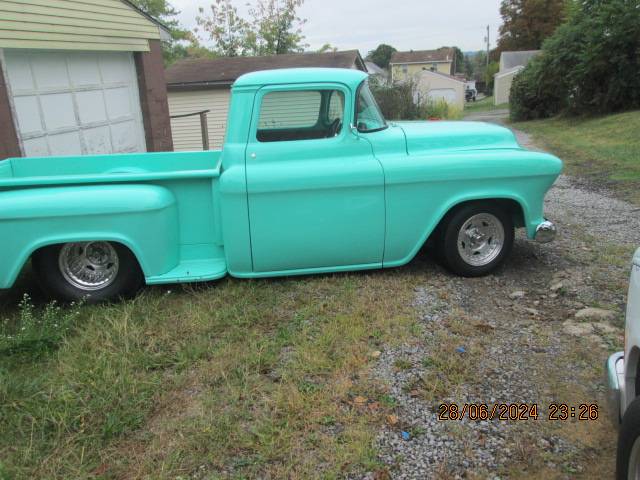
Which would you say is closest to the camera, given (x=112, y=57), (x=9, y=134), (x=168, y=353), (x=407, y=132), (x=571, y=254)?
(x=168, y=353)

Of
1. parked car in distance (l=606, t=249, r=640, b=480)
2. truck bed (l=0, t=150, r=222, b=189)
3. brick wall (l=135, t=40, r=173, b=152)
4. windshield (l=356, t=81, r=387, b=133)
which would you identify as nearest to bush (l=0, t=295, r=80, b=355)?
truck bed (l=0, t=150, r=222, b=189)

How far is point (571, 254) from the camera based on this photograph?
5.58 meters

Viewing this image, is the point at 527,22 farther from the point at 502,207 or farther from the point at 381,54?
the point at 502,207

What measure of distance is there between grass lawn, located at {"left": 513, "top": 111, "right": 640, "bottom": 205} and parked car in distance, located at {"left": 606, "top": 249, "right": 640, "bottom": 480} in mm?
5988

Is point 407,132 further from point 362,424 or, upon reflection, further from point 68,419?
point 68,419

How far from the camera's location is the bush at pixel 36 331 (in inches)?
154

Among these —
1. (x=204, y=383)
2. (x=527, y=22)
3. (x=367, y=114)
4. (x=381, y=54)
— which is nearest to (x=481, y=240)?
(x=367, y=114)

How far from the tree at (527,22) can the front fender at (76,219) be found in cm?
5838

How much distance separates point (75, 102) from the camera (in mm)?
9422

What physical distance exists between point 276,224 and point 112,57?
786 cm

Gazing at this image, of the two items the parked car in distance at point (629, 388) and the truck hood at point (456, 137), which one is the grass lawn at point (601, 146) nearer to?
the truck hood at point (456, 137)

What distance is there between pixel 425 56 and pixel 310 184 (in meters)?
80.1

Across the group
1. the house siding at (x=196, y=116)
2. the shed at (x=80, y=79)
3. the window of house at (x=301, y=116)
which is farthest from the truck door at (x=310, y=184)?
the house siding at (x=196, y=116)

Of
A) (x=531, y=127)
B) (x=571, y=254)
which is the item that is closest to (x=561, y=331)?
(x=571, y=254)
